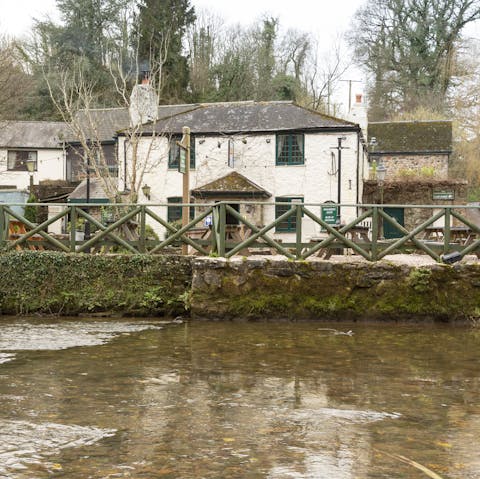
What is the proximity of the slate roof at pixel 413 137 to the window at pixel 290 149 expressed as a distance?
841 centimetres

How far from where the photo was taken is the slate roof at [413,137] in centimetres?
3334

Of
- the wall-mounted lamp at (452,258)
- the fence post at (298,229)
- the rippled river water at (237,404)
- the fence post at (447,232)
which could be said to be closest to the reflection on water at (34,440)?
the rippled river water at (237,404)

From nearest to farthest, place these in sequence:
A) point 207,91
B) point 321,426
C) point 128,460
A: point 128,460
point 321,426
point 207,91

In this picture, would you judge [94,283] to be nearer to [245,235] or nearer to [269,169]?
[245,235]

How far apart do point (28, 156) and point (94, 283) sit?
30962mm

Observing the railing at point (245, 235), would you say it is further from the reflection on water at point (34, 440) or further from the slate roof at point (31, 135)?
the slate roof at point (31, 135)

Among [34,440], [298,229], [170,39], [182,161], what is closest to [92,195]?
[170,39]

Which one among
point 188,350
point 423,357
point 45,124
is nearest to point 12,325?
point 188,350

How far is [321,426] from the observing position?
459 centimetres

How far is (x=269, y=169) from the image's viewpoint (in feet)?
87.2

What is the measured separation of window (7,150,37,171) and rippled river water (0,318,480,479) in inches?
1279

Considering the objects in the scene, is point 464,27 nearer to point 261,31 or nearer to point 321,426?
point 261,31

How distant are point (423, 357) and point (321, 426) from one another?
308 cm

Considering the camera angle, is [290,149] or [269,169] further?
[269,169]
